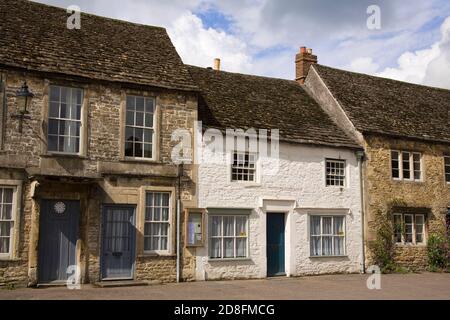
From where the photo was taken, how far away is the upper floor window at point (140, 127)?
647 inches

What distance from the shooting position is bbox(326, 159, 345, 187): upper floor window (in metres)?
20.2

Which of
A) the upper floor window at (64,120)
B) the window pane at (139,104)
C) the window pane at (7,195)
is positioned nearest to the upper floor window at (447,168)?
the window pane at (139,104)

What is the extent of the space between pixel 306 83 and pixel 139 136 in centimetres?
1097

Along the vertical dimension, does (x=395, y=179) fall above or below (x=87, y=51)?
below

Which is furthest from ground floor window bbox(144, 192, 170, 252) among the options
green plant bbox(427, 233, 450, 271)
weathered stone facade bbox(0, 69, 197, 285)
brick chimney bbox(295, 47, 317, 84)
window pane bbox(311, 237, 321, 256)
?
green plant bbox(427, 233, 450, 271)

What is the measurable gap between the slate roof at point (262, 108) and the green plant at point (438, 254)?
5.58 m

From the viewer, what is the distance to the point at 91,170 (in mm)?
15578

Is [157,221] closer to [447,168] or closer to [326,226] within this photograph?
[326,226]

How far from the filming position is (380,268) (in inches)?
808

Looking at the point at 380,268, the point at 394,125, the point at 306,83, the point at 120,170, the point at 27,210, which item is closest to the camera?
the point at 27,210
